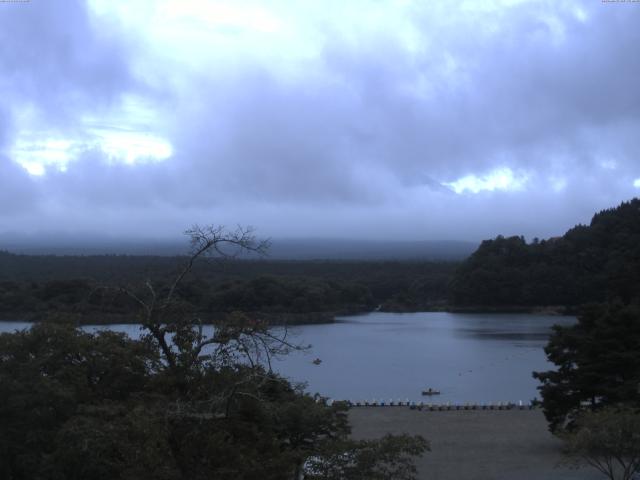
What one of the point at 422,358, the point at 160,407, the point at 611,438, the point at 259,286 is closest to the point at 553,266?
the point at 259,286

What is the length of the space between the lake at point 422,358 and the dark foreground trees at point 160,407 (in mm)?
7614

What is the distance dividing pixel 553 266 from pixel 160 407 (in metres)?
42.4

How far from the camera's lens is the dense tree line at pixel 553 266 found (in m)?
42.7

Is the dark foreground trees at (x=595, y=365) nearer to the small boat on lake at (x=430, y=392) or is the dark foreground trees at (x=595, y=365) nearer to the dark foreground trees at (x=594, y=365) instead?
the dark foreground trees at (x=594, y=365)

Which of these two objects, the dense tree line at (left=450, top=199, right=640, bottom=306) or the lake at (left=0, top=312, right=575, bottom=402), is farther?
the dense tree line at (left=450, top=199, right=640, bottom=306)

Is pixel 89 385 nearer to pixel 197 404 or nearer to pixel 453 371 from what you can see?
pixel 197 404

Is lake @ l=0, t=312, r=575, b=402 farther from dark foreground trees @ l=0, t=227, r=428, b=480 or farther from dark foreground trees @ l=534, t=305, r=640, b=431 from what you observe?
dark foreground trees @ l=0, t=227, r=428, b=480

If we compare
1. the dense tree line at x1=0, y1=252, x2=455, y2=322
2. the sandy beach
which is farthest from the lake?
the sandy beach

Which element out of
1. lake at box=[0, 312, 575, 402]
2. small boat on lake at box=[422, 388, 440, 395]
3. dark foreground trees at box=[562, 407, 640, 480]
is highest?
dark foreground trees at box=[562, 407, 640, 480]

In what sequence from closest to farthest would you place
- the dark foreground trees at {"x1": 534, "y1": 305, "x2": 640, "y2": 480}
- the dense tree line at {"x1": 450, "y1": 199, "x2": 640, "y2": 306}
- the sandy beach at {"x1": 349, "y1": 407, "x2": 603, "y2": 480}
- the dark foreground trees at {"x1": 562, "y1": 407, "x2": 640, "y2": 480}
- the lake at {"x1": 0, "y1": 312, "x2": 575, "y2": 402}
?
1. the dark foreground trees at {"x1": 562, "y1": 407, "x2": 640, "y2": 480}
2. the sandy beach at {"x1": 349, "y1": 407, "x2": 603, "y2": 480}
3. the dark foreground trees at {"x1": 534, "y1": 305, "x2": 640, "y2": 480}
4. the lake at {"x1": 0, "y1": 312, "x2": 575, "y2": 402}
5. the dense tree line at {"x1": 450, "y1": 199, "x2": 640, "y2": 306}

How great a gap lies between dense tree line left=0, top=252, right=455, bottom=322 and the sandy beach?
5978mm

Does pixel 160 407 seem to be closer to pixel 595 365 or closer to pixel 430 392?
pixel 595 365

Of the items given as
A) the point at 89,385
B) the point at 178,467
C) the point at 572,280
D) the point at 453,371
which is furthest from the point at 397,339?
the point at 178,467

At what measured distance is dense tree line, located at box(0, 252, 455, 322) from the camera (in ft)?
94.2
